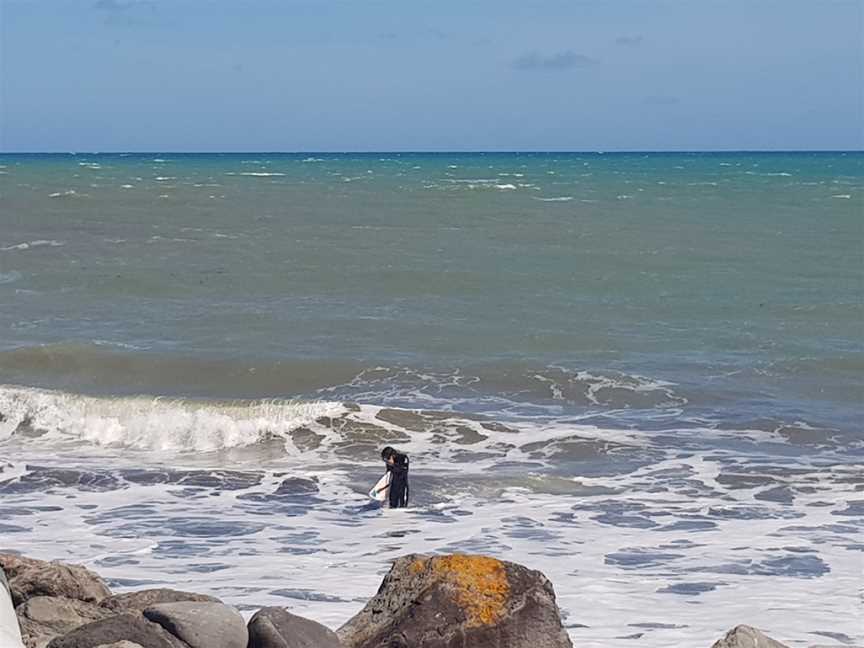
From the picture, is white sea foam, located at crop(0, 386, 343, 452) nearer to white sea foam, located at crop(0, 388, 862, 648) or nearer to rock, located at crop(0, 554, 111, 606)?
white sea foam, located at crop(0, 388, 862, 648)

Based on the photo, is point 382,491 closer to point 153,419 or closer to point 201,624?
A: point 153,419

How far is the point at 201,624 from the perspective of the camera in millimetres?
7457

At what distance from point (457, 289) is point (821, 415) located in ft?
37.3

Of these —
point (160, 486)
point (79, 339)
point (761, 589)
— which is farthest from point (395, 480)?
point (79, 339)

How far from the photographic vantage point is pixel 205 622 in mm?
7473

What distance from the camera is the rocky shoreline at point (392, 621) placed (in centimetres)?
715

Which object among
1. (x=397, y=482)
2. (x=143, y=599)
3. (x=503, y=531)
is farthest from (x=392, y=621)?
(x=397, y=482)

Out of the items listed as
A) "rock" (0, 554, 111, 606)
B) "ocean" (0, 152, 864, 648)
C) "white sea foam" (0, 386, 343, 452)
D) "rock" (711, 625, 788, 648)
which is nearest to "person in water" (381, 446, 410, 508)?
"ocean" (0, 152, 864, 648)

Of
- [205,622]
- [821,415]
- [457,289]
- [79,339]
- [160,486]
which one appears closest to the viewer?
[205,622]

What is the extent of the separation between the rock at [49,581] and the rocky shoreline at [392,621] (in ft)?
0.39

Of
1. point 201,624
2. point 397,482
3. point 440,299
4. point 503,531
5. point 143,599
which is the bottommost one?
point 503,531

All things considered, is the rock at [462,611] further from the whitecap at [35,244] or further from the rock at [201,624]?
the whitecap at [35,244]

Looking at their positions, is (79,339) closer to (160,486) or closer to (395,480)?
(160,486)

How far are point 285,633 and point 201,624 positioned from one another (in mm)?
595
